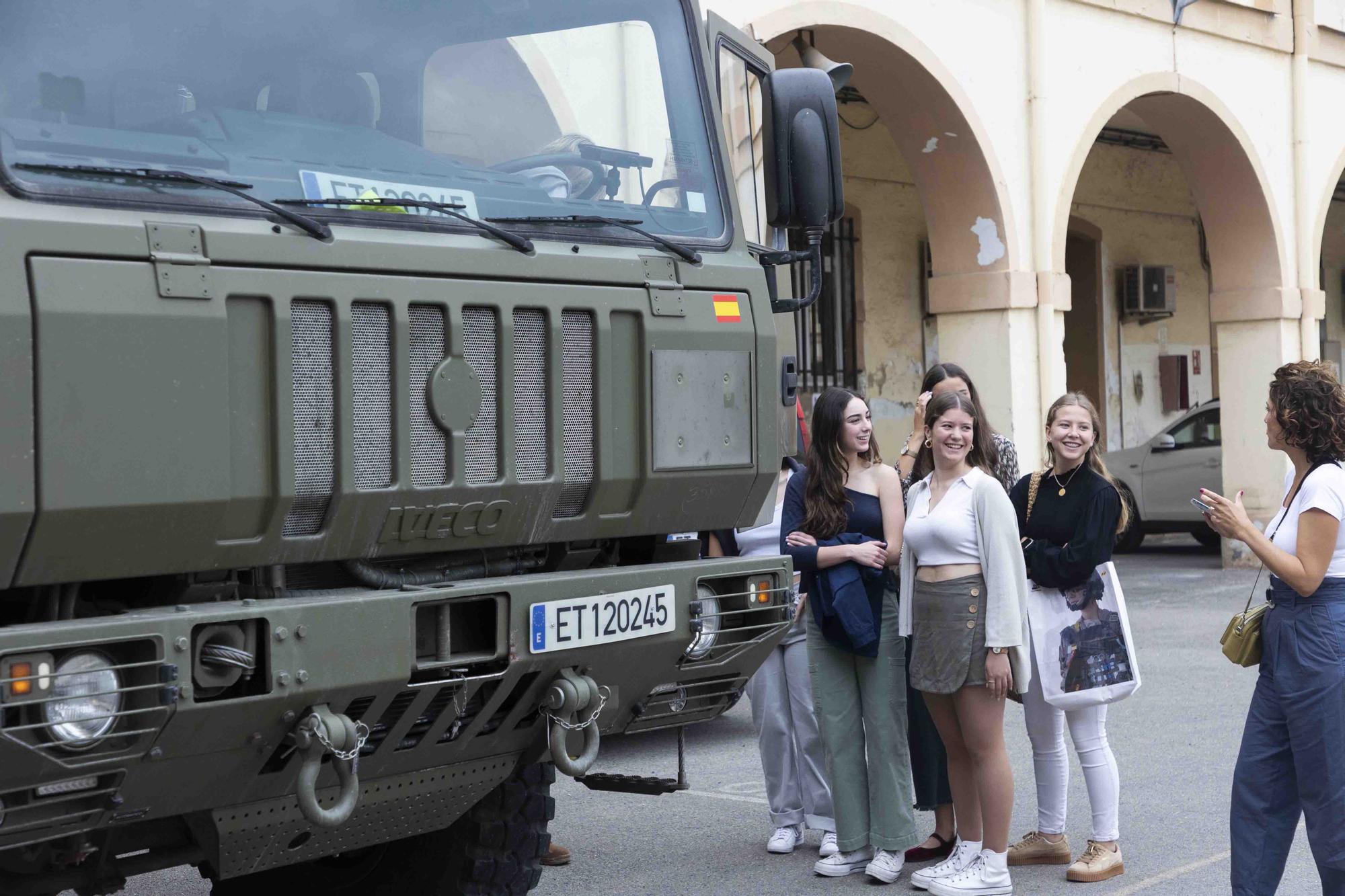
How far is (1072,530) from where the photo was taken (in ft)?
17.9

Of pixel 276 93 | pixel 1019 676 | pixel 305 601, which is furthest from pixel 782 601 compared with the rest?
pixel 276 93

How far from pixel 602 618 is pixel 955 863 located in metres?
1.88

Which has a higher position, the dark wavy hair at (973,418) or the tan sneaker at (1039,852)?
the dark wavy hair at (973,418)

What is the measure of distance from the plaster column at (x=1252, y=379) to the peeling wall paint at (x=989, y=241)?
3996mm

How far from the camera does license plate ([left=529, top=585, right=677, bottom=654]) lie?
3.89m

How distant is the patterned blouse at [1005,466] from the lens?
5.78m

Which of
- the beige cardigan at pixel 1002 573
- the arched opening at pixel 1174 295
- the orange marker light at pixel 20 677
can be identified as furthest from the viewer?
the arched opening at pixel 1174 295

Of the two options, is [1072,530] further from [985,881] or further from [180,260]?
[180,260]

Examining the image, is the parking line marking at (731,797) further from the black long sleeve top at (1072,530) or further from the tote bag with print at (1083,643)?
the black long sleeve top at (1072,530)

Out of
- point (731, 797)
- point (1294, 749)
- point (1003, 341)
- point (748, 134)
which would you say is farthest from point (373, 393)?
point (1003, 341)

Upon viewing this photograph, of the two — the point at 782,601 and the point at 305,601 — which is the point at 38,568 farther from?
the point at 782,601

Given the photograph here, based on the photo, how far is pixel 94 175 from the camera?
333cm

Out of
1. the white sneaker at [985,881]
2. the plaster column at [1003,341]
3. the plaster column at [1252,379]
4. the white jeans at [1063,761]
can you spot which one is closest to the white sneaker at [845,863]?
the white sneaker at [985,881]

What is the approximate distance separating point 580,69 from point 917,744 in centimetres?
270
